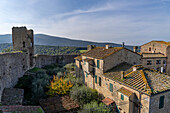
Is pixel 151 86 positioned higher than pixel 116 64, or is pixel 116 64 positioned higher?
pixel 116 64

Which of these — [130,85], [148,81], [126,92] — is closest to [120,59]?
[148,81]

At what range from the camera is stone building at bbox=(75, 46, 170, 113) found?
867cm

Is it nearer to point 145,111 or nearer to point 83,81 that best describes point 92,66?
point 83,81

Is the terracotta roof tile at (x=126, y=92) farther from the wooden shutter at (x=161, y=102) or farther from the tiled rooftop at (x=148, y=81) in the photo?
the wooden shutter at (x=161, y=102)

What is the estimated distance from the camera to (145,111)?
8.60m

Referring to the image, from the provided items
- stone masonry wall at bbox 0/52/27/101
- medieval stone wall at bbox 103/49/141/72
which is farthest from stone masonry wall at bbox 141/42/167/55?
stone masonry wall at bbox 0/52/27/101

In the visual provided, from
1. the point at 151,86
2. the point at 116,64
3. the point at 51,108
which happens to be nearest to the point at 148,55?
the point at 116,64

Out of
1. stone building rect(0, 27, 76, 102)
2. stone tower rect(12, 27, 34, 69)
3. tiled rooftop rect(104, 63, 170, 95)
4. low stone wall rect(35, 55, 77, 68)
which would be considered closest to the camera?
tiled rooftop rect(104, 63, 170, 95)

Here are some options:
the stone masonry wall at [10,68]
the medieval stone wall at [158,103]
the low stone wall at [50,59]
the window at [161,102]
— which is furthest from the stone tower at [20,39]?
the window at [161,102]

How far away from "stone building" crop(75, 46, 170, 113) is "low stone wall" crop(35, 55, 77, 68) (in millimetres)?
18875

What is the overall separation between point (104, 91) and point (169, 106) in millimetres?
6571

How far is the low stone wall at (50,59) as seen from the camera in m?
30.1

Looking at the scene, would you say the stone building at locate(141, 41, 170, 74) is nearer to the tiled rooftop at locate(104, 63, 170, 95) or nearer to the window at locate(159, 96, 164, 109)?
the tiled rooftop at locate(104, 63, 170, 95)

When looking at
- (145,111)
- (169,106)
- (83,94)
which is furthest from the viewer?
(83,94)
